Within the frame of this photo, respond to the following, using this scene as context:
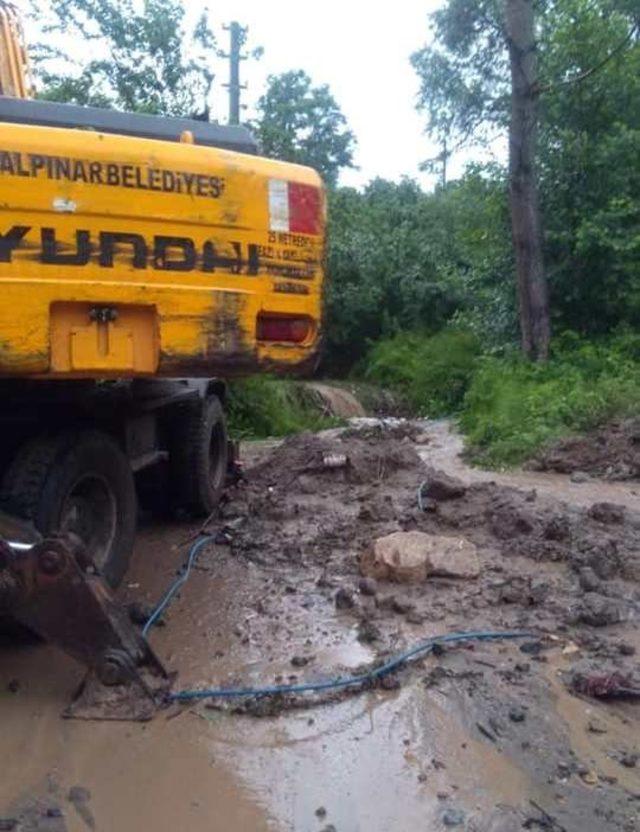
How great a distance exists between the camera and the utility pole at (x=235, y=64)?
85.8ft

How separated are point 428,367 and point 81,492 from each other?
46.3 feet

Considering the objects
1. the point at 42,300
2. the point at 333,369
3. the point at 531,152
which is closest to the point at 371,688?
the point at 42,300

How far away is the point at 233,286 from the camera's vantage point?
14.8 feet

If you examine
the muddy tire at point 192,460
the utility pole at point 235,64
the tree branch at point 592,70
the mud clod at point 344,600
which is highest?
the utility pole at point 235,64

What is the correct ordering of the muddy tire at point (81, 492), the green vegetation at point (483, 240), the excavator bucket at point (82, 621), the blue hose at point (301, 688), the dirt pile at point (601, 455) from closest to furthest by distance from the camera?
the excavator bucket at point (82, 621)
the blue hose at point (301, 688)
the muddy tire at point (81, 492)
the dirt pile at point (601, 455)
the green vegetation at point (483, 240)

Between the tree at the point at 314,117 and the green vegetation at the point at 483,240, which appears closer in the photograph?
the green vegetation at the point at 483,240

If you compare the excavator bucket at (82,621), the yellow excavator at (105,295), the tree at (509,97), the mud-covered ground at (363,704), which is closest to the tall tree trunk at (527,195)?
the tree at (509,97)

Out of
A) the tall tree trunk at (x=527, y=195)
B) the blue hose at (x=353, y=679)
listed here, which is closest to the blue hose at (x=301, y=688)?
the blue hose at (x=353, y=679)

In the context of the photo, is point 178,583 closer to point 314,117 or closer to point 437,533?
point 437,533

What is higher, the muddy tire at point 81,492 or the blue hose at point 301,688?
the muddy tire at point 81,492

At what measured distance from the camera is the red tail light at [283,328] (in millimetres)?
4625

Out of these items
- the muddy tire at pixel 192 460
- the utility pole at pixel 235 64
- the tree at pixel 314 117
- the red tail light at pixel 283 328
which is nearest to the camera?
the red tail light at pixel 283 328

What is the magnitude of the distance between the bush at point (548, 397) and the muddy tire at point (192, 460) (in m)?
4.10

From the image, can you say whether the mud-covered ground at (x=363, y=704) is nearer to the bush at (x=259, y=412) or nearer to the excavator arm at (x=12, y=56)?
the excavator arm at (x=12, y=56)
